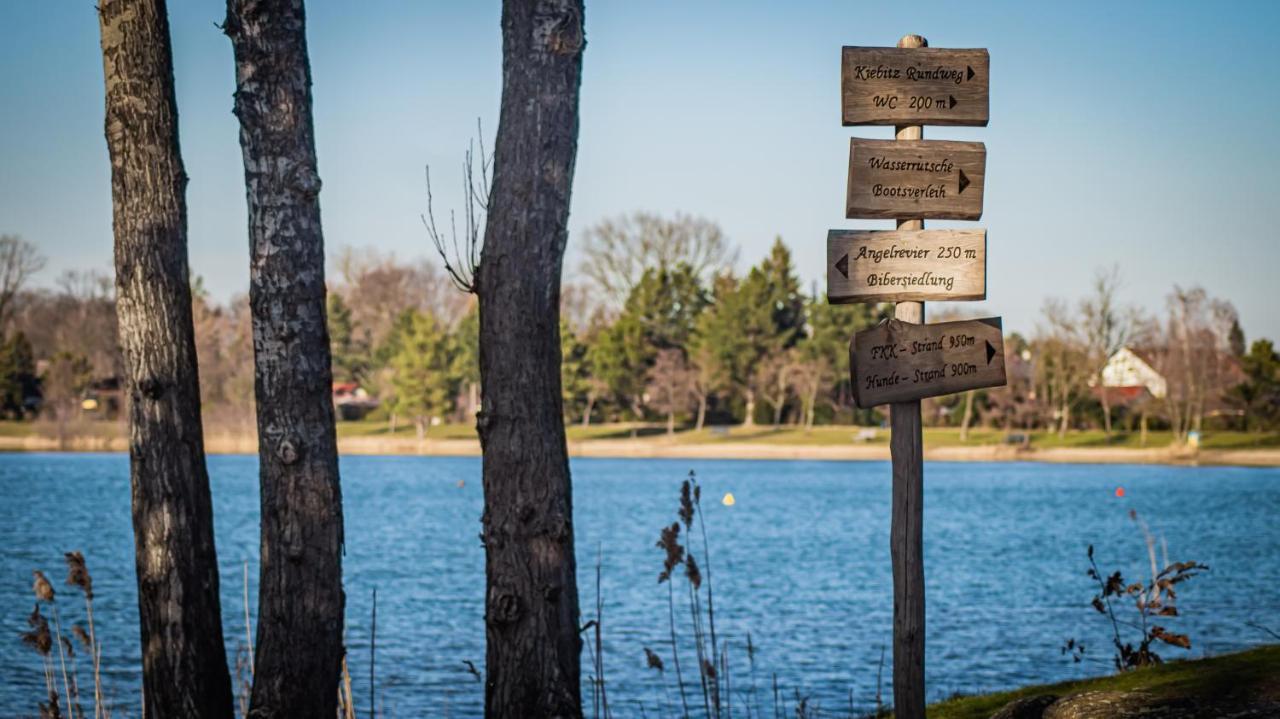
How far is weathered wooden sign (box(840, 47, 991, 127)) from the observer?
19.8ft

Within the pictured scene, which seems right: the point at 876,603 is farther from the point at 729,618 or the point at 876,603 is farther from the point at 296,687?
the point at 296,687

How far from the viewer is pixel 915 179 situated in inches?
238

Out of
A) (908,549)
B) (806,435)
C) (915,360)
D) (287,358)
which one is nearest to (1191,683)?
(908,549)

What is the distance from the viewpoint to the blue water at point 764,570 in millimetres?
16625

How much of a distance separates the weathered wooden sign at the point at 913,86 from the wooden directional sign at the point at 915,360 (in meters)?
0.95

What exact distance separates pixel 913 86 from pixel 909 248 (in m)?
0.74

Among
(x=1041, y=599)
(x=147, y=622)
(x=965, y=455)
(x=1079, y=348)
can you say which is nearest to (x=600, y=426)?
(x=965, y=455)

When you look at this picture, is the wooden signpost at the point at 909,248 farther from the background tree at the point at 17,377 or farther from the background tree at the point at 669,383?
the background tree at the point at 17,377

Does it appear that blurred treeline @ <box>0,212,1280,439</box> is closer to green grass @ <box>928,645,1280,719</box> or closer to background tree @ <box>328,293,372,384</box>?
background tree @ <box>328,293,372,384</box>

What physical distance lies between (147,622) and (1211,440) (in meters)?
77.6

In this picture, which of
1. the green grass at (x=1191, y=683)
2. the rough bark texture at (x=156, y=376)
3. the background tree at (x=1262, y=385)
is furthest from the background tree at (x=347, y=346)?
the green grass at (x=1191, y=683)

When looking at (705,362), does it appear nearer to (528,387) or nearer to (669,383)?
(669,383)

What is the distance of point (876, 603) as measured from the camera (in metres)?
23.8

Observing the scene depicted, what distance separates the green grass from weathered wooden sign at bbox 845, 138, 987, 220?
231 cm
